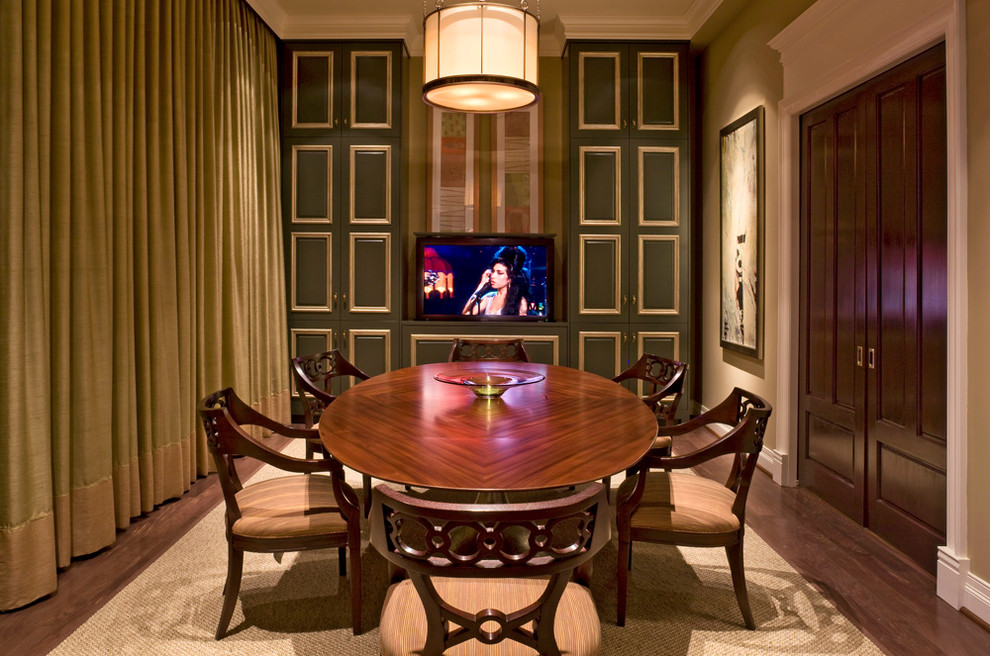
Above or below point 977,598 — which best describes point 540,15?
above

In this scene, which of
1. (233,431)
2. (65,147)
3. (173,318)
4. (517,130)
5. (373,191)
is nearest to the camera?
(233,431)

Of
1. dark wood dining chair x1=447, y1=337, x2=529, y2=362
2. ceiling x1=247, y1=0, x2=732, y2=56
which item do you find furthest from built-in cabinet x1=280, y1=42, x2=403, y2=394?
dark wood dining chair x1=447, y1=337, x2=529, y2=362

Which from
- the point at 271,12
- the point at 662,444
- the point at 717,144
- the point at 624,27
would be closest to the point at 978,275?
the point at 662,444

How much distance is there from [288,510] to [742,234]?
334 cm

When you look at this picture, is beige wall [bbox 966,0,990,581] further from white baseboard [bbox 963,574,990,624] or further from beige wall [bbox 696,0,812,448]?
beige wall [bbox 696,0,812,448]

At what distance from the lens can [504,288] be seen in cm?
494

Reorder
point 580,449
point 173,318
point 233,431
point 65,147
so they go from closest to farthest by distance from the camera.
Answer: point 580,449 < point 233,431 < point 65,147 < point 173,318

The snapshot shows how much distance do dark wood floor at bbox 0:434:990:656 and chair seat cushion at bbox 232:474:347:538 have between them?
2.34 ft

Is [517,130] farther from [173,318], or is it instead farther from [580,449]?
[580,449]

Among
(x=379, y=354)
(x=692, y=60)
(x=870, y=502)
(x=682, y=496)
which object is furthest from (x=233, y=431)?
(x=692, y=60)

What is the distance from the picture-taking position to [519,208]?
5.16 metres

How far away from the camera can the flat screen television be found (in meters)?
4.93

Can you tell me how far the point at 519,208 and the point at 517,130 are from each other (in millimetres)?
653

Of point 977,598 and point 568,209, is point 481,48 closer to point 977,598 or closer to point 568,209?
point 568,209
